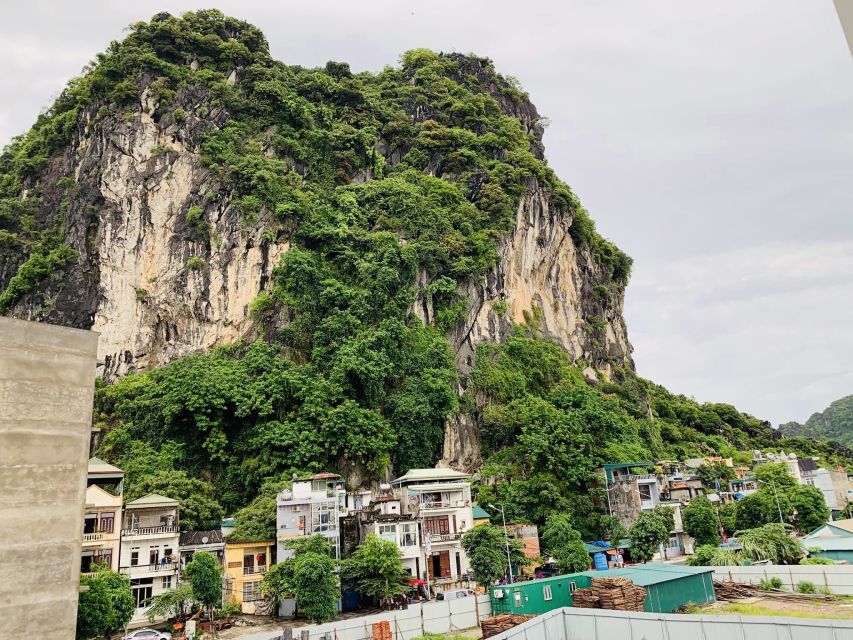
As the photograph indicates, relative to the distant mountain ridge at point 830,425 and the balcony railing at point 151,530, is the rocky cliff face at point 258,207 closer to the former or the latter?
the balcony railing at point 151,530

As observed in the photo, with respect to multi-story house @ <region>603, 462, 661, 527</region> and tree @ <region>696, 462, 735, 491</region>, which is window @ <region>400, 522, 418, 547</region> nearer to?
multi-story house @ <region>603, 462, 661, 527</region>

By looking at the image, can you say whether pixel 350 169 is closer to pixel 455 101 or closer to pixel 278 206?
pixel 278 206

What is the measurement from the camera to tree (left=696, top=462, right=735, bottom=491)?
54406 mm

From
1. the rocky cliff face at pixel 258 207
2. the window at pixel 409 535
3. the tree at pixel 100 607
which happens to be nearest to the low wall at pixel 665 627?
the tree at pixel 100 607

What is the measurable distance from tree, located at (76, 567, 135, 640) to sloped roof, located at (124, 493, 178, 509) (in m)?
7.87

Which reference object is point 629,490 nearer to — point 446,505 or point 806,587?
point 446,505

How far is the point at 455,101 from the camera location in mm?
65812

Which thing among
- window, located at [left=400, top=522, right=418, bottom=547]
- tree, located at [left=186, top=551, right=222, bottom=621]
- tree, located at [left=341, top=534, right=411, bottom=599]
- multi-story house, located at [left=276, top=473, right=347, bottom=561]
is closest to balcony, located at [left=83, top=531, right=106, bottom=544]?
tree, located at [left=186, top=551, right=222, bottom=621]

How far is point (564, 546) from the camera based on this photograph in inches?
1399

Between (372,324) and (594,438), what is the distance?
18.2m

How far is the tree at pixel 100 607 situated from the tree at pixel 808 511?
129 ft

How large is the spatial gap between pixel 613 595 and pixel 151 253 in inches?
1540

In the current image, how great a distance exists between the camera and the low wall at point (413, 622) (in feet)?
72.2

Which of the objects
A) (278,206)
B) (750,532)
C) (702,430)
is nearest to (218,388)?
(278,206)
